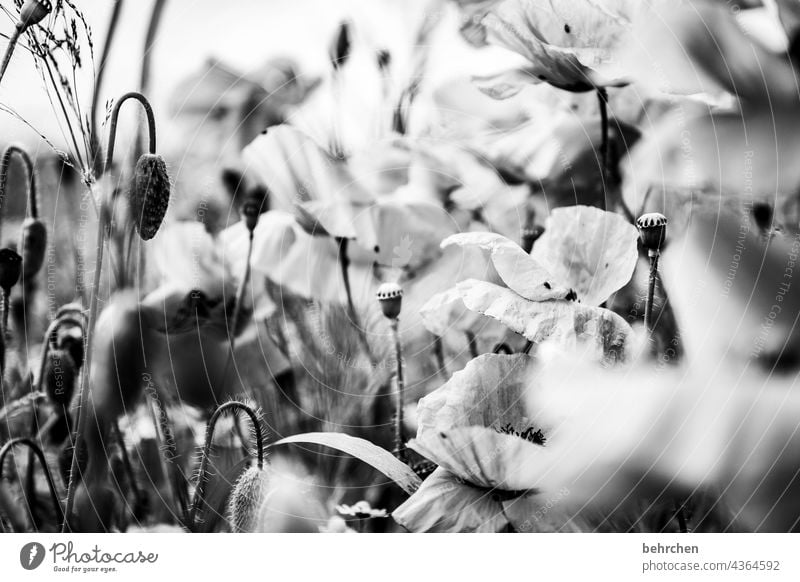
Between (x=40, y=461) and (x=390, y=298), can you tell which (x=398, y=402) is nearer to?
(x=390, y=298)

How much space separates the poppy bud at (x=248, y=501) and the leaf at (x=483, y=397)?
15 cm

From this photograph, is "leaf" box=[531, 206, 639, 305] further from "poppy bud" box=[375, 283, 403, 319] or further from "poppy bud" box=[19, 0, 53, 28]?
"poppy bud" box=[19, 0, 53, 28]

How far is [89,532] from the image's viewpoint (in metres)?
0.61

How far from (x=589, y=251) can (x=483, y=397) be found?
0.51ft

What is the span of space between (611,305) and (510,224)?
0.37 ft

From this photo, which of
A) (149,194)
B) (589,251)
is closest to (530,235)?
(589,251)

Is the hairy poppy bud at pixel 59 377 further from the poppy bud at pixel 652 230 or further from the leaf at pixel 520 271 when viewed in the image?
the poppy bud at pixel 652 230

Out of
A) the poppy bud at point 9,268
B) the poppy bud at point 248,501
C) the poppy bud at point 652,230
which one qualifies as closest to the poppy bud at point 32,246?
the poppy bud at point 9,268

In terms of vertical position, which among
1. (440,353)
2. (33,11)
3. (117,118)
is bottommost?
(440,353)

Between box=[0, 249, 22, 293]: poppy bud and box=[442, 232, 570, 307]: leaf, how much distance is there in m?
0.41

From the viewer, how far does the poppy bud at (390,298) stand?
581 millimetres

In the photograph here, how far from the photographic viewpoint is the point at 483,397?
0.56 m
